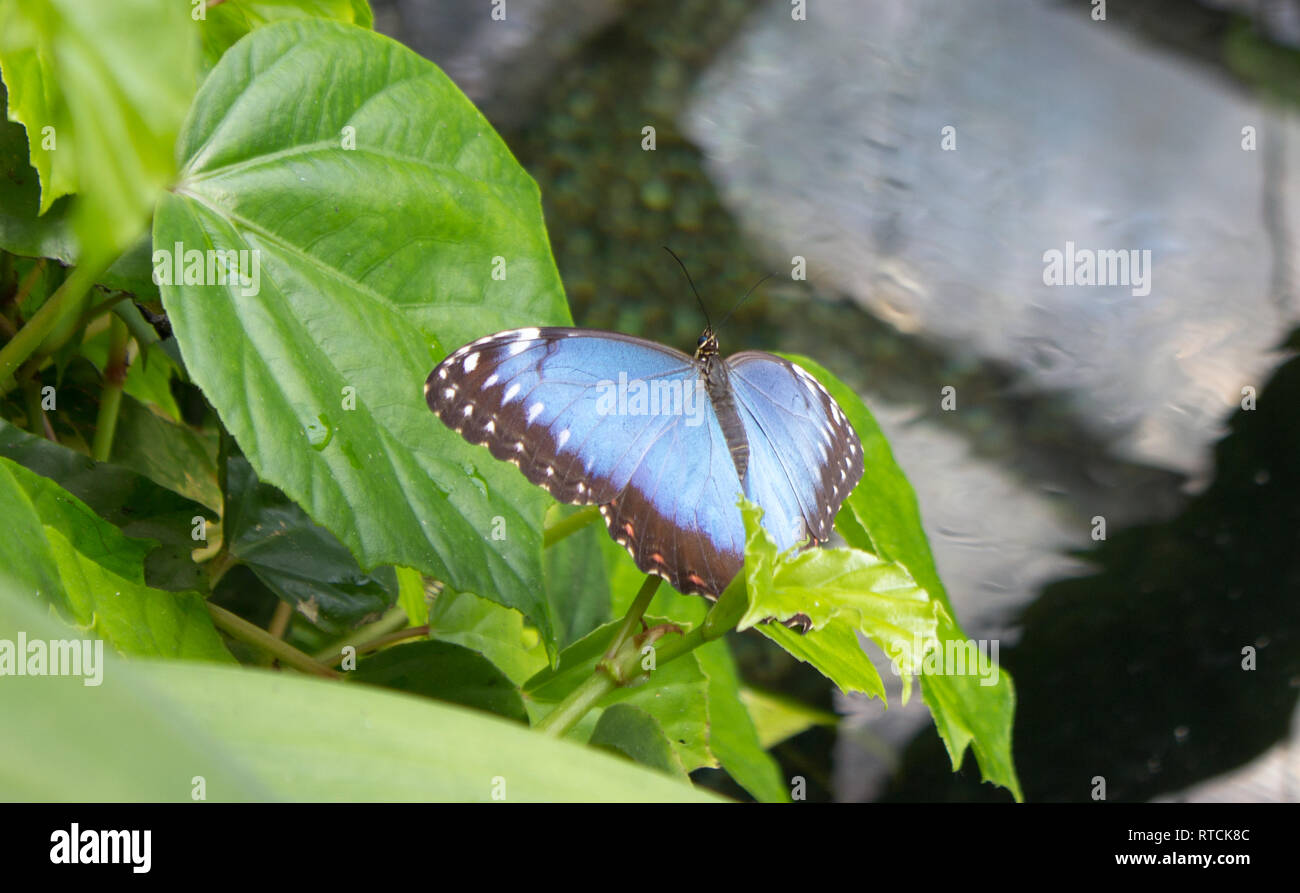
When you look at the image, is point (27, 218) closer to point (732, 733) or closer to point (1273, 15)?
point (732, 733)

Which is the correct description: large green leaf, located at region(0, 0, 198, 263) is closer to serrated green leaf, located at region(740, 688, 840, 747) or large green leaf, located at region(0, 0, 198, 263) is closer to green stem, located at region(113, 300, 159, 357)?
green stem, located at region(113, 300, 159, 357)

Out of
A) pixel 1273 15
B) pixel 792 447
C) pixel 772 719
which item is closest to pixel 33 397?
pixel 792 447

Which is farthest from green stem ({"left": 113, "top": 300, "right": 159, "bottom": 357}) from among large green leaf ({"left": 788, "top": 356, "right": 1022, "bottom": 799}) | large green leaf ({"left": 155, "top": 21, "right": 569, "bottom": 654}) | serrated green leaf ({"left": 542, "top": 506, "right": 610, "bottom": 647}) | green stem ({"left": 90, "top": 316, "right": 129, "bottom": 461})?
large green leaf ({"left": 788, "top": 356, "right": 1022, "bottom": 799})

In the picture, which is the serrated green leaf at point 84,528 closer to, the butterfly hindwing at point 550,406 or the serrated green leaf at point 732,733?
the butterfly hindwing at point 550,406

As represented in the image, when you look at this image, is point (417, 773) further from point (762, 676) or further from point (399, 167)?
point (762, 676)
